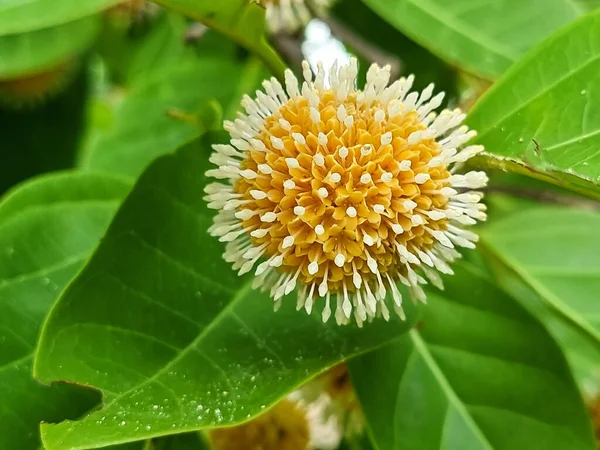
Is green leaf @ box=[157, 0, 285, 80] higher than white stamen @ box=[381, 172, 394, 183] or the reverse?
the reverse

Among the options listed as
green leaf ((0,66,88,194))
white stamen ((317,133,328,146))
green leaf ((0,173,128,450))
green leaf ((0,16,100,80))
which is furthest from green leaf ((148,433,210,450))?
green leaf ((0,66,88,194))

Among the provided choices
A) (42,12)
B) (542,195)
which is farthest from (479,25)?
(42,12)

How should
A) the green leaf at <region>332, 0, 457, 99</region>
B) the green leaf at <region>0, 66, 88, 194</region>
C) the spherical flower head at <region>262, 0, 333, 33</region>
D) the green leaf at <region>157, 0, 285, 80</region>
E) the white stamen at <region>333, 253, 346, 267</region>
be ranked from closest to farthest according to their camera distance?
the white stamen at <region>333, 253, 346, 267</region>, the green leaf at <region>157, 0, 285, 80</region>, the spherical flower head at <region>262, 0, 333, 33</region>, the green leaf at <region>332, 0, 457, 99</region>, the green leaf at <region>0, 66, 88, 194</region>

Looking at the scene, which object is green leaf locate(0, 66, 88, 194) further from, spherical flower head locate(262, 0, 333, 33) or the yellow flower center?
the yellow flower center

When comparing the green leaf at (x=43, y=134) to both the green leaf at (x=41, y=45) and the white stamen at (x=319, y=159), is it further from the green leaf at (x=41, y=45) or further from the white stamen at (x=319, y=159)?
the white stamen at (x=319, y=159)

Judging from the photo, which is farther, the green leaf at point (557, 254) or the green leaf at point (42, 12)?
the green leaf at point (557, 254)

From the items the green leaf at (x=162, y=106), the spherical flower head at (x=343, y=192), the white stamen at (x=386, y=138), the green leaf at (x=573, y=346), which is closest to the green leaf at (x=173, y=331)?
the spherical flower head at (x=343, y=192)

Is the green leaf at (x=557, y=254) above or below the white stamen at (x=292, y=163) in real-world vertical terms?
below
